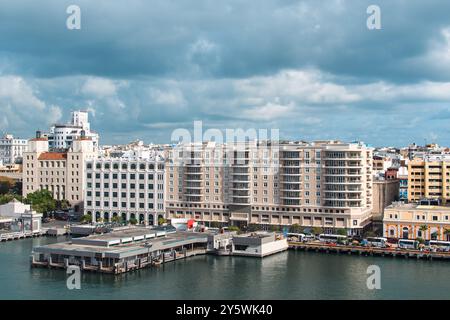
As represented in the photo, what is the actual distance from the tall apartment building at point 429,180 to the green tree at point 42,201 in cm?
2754

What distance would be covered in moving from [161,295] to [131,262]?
6.03m

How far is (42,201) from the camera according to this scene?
5269cm

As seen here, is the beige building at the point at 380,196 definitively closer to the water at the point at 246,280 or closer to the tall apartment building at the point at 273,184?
the tall apartment building at the point at 273,184

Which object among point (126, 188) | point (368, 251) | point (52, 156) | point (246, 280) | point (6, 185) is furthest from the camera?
point (6, 185)

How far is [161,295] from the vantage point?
2750cm

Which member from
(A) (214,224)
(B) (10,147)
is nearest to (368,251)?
(A) (214,224)

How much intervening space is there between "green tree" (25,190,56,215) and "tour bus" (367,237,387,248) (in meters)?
25.7

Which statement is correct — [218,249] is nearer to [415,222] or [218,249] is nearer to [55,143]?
[415,222]

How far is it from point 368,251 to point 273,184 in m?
9.64

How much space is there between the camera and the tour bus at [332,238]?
41.0 metres

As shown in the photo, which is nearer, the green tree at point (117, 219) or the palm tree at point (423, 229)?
the palm tree at point (423, 229)

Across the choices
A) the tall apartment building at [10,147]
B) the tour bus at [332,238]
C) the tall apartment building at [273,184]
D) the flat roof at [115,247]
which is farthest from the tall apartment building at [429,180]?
the tall apartment building at [10,147]

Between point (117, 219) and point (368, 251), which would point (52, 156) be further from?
point (368, 251)
